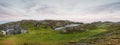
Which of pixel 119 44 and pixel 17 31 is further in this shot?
pixel 17 31

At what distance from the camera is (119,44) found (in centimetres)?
3241

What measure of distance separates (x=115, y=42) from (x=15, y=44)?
15410mm

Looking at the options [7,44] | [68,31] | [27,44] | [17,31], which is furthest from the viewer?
[17,31]

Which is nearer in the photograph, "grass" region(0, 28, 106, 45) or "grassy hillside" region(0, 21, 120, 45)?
"grassy hillside" region(0, 21, 120, 45)

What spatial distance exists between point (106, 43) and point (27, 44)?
1184 cm

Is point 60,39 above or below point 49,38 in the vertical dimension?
below

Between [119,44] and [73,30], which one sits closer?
[119,44]

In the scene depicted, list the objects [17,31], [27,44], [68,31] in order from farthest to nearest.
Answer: [17,31]
[68,31]
[27,44]

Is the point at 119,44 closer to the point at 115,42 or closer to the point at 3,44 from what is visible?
the point at 115,42

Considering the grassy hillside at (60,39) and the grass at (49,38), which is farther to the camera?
the grass at (49,38)

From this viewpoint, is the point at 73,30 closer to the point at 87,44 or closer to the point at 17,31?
the point at 17,31

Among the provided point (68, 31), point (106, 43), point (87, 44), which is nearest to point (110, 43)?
point (106, 43)

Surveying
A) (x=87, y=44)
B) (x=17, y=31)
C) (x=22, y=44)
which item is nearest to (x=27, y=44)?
(x=22, y=44)

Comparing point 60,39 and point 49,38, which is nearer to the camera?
point 60,39
